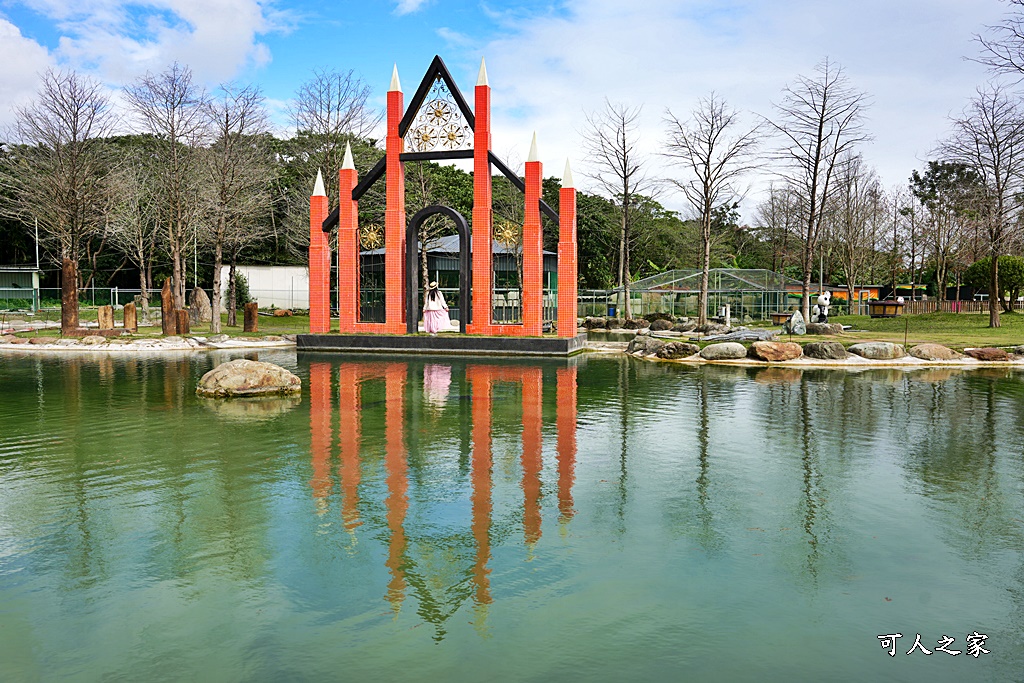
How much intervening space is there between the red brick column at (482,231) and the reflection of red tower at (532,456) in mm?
Answer: 8931

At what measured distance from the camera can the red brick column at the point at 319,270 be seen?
27.6 m

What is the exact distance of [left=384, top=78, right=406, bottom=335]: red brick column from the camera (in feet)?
88.5

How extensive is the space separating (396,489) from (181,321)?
76.7 feet

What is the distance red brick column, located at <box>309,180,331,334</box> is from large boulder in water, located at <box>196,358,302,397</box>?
1232 cm

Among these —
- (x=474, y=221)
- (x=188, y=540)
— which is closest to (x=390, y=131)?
(x=474, y=221)

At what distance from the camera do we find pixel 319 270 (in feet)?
90.8

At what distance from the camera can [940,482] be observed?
8609mm

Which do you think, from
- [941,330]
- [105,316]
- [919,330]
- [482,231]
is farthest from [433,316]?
[941,330]

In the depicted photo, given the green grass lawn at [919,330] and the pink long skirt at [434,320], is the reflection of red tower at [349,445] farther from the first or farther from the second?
the green grass lawn at [919,330]

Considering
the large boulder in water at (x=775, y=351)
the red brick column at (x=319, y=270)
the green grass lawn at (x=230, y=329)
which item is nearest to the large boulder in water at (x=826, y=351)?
the large boulder in water at (x=775, y=351)

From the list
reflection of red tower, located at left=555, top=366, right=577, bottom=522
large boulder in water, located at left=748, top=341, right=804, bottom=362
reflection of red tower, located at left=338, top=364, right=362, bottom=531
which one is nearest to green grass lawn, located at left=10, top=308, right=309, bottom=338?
reflection of red tower, located at left=338, top=364, right=362, bottom=531

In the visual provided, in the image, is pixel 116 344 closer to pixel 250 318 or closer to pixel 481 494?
pixel 250 318

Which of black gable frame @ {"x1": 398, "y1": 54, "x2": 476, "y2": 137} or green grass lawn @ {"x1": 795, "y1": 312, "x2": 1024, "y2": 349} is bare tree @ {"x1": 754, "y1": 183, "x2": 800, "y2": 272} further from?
black gable frame @ {"x1": 398, "y1": 54, "x2": 476, "y2": 137}

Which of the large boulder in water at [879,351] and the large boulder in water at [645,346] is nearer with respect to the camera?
the large boulder in water at [879,351]
